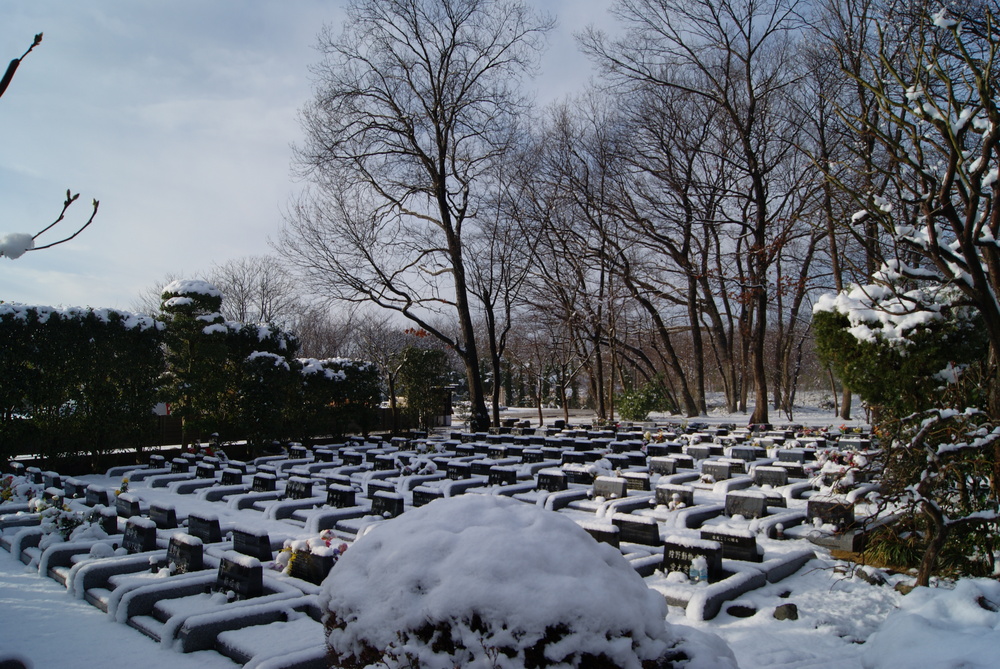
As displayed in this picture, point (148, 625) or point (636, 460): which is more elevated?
point (636, 460)

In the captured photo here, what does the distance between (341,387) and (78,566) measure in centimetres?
1450

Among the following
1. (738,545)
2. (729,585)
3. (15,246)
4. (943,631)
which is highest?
(15,246)

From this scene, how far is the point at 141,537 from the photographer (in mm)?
7086

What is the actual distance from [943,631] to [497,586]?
236 cm

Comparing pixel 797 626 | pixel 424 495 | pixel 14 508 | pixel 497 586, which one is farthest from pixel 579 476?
pixel 497 586

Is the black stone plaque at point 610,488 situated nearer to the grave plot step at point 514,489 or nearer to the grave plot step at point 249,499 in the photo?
the grave plot step at point 514,489

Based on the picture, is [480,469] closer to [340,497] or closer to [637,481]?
[637,481]

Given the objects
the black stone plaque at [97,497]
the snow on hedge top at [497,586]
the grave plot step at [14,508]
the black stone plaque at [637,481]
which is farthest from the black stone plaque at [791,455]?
the grave plot step at [14,508]

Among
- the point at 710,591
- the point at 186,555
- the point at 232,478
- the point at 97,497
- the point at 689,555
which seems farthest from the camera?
the point at 232,478

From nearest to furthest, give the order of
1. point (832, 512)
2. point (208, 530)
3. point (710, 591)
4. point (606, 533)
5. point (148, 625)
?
point (148, 625) → point (710, 591) → point (606, 533) → point (832, 512) → point (208, 530)

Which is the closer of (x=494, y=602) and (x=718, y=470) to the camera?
(x=494, y=602)

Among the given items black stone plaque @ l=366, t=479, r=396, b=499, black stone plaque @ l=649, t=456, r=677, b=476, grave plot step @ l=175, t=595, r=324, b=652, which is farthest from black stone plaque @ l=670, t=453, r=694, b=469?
grave plot step @ l=175, t=595, r=324, b=652

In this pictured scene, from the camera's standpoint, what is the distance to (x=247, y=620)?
16.6 ft

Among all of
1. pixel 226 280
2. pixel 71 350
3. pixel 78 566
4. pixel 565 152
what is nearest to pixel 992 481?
pixel 78 566
